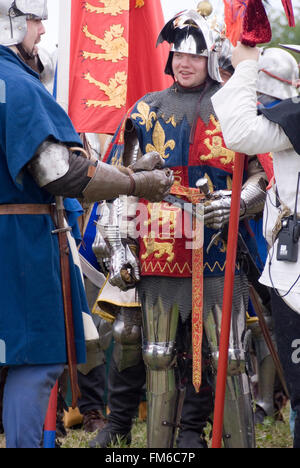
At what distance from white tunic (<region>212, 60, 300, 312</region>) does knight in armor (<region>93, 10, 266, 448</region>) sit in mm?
823

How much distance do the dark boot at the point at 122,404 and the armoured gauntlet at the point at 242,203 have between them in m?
1.22

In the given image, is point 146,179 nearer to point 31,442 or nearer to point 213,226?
point 213,226

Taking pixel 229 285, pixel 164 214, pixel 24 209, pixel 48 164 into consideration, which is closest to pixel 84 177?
pixel 48 164

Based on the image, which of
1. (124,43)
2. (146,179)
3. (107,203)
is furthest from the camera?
(124,43)

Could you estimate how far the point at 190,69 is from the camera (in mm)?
4438

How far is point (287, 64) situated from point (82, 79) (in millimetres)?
1777

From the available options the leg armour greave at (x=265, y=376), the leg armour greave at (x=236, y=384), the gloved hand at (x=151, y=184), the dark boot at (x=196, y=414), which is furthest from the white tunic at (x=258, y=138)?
the leg armour greave at (x=265, y=376)

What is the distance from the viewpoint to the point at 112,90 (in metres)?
5.14

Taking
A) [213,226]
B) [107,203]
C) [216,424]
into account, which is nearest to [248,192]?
[213,226]

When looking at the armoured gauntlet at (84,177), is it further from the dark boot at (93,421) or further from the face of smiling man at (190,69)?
the dark boot at (93,421)

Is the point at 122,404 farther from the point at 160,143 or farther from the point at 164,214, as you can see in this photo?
the point at 160,143

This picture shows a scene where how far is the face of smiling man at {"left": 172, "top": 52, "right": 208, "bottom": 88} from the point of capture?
4.44m

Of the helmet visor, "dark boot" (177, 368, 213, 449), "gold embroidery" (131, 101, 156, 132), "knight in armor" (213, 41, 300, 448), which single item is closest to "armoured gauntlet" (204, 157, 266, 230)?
"gold embroidery" (131, 101, 156, 132)

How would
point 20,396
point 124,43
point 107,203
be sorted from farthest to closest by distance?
point 124,43, point 107,203, point 20,396
